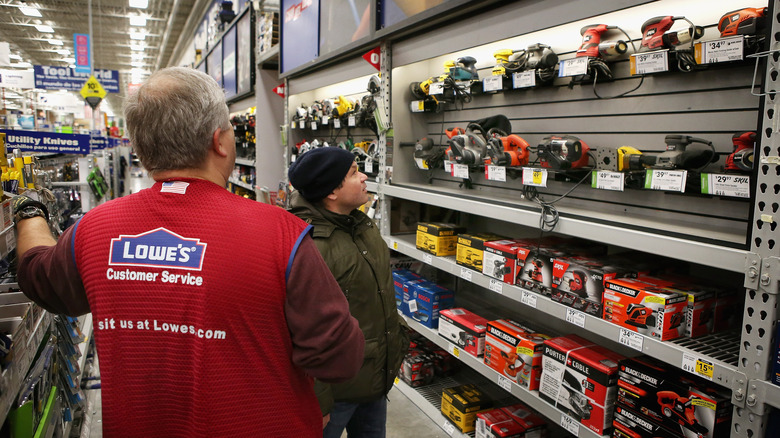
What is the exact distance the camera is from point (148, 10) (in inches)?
647

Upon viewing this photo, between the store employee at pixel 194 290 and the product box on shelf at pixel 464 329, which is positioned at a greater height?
the store employee at pixel 194 290

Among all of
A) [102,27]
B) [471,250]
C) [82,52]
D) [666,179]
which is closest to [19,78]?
[82,52]

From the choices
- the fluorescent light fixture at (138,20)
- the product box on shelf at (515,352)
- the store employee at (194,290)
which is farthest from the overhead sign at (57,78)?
the store employee at (194,290)

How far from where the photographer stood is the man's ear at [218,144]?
1.11m

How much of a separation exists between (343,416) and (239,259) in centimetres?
117

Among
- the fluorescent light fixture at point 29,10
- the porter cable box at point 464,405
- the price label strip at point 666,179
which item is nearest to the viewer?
the price label strip at point 666,179

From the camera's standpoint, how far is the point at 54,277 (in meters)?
1.16

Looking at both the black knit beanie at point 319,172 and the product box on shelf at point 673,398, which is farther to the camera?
the black knit beanie at point 319,172

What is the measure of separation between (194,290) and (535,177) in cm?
161

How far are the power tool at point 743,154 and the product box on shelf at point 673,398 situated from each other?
0.73 meters

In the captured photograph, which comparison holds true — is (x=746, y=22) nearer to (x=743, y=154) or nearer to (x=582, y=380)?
(x=743, y=154)

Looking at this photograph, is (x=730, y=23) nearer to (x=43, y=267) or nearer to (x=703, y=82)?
(x=703, y=82)

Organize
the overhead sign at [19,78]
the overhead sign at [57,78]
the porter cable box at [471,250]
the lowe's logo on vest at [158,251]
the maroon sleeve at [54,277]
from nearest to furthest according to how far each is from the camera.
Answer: the lowe's logo on vest at [158,251], the maroon sleeve at [54,277], the porter cable box at [471,250], the overhead sign at [19,78], the overhead sign at [57,78]

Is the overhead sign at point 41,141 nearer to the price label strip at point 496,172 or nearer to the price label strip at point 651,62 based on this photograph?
the price label strip at point 496,172
